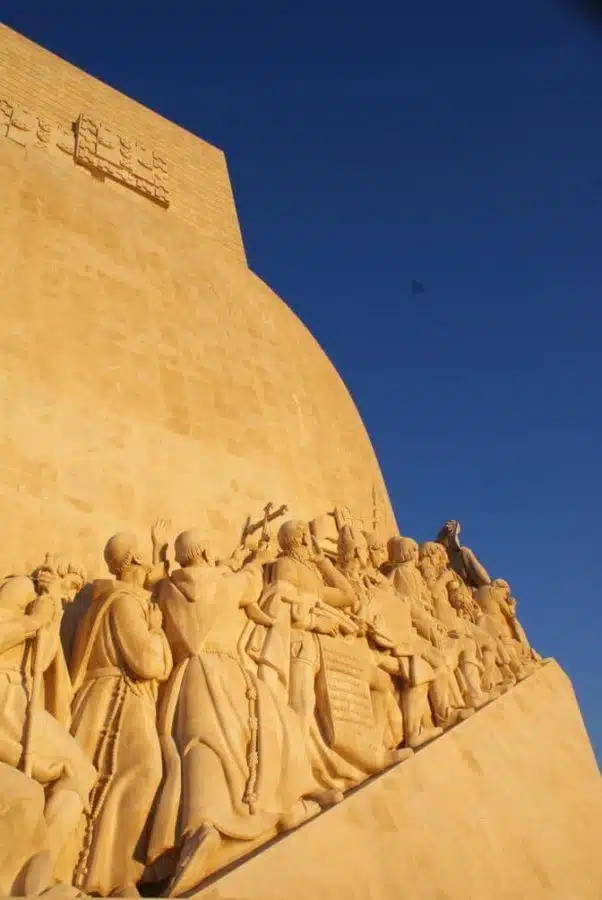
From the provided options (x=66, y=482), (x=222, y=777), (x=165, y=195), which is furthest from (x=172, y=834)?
(x=165, y=195)

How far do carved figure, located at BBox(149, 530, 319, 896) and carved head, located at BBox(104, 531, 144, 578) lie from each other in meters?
0.23

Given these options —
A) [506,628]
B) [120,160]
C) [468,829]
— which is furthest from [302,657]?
[120,160]

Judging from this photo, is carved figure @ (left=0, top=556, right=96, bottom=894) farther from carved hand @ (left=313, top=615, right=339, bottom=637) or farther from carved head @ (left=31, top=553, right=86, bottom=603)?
carved hand @ (left=313, top=615, right=339, bottom=637)

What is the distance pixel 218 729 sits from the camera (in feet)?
14.2

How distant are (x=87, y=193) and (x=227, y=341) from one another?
6.25 ft

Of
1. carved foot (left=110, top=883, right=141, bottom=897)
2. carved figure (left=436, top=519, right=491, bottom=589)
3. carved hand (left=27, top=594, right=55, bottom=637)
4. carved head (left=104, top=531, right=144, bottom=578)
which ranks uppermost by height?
carved figure (left=436, top=519, right=491, bottom=589)

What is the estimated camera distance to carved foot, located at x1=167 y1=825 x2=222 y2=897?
362cm

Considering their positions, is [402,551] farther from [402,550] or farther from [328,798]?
[328,798]

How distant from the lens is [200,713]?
14.3ft

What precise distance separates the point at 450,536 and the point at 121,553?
5.94 m

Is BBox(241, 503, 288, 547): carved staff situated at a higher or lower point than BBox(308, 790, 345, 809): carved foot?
higher

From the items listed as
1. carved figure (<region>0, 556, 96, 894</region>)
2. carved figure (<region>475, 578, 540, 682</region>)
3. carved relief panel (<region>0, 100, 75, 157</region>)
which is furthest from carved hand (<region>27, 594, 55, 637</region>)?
carved relief panel (<region>0, 100, 75, 157</region>)

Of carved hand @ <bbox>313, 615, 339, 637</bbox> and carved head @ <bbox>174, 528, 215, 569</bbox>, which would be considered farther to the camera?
carved hand @ <bbox>313, 615, 339, 637</bbox>

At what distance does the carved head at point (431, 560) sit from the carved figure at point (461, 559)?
3.83 feet
